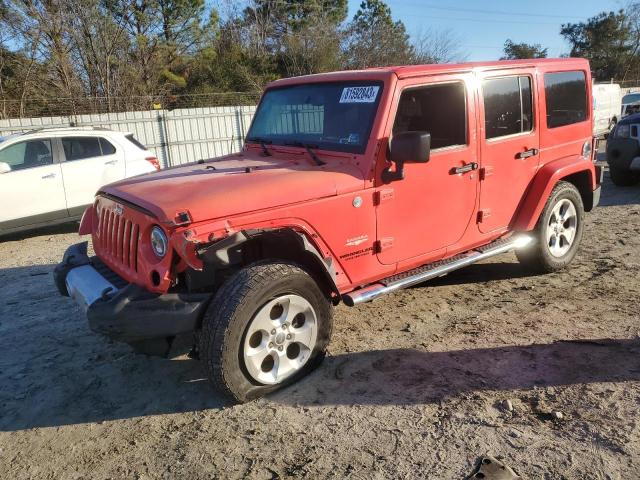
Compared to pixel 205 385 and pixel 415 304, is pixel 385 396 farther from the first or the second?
pixel 415 304

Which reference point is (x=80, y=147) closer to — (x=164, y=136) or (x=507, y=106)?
(x=164, y=136)

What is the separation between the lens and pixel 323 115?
160 inches

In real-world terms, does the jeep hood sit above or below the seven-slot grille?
above

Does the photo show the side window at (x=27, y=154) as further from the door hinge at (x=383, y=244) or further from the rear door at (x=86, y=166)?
the door hinge at (x=383, y=244)

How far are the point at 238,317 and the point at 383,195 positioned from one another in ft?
4.54

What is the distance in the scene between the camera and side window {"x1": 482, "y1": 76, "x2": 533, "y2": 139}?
4488 mm

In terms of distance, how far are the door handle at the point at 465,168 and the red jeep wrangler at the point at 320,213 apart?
1.0 inches

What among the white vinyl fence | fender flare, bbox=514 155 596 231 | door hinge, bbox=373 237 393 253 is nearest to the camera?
door hinge, bbox=373 237 393 253

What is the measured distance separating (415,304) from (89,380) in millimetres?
2770

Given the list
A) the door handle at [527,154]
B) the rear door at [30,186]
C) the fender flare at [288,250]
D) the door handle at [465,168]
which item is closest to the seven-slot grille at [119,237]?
the fender flare at [288,250]

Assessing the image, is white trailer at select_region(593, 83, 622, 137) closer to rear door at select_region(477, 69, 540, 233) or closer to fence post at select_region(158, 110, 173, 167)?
fence post at select_region(158, 110, 173, 167)

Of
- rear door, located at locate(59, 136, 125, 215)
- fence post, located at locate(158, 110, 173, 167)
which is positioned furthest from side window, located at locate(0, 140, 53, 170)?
fence post, located at locate(158, 110, 173, 167)

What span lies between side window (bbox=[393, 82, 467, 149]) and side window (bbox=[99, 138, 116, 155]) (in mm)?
6124

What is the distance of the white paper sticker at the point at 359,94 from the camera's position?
3.81m
